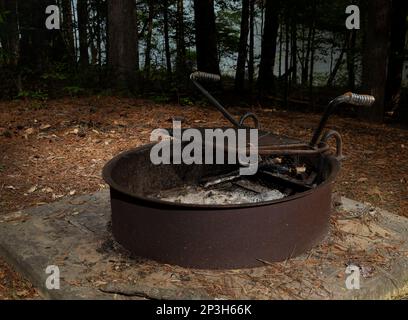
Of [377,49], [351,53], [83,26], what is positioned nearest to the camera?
[377,49]

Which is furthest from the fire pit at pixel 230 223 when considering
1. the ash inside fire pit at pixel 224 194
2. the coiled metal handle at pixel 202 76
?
the coiled metal handle at pixel 202 76

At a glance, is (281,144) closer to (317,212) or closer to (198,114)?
(317,212)

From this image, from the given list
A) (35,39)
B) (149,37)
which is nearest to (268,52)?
(149,37)

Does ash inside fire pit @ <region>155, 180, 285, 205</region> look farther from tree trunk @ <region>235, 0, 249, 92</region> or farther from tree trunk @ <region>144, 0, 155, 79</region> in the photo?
tree trunk @ <region>235, 0, 249, 92</region>

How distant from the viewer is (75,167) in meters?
4.58

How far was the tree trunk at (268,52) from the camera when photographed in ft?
33.9

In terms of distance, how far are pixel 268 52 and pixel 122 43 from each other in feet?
15.6

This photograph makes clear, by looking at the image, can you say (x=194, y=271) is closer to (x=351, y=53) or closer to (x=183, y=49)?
(x=351, y=53)

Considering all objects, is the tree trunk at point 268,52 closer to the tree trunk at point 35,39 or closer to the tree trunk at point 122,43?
the tree trunk at point 122,43

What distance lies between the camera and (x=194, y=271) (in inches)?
105

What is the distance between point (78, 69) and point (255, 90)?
5007mm

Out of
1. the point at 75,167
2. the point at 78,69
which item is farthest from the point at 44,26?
the point at 75,167

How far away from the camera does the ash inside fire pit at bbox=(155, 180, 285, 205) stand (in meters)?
3.48
